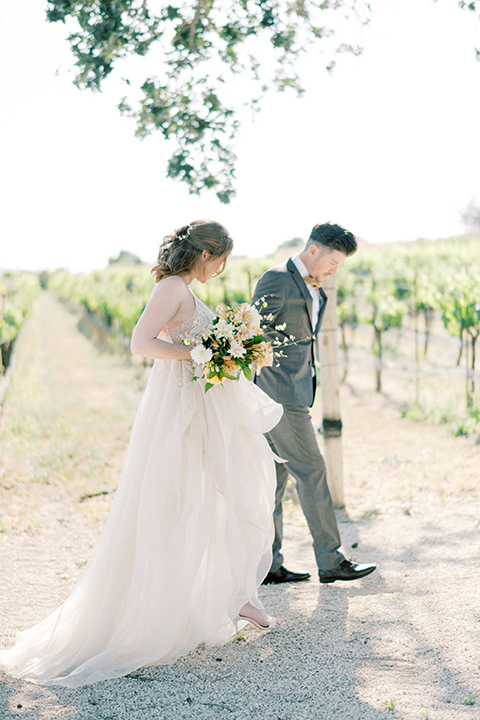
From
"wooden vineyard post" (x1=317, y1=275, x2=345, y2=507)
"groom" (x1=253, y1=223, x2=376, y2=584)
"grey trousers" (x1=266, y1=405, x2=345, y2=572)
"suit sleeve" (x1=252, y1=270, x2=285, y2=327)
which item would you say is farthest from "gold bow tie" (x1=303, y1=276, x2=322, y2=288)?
"wooden vineyard post" (x1=317, y1=275, x2=345, y2=507)

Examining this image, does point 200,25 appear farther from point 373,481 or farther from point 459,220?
point 459,220

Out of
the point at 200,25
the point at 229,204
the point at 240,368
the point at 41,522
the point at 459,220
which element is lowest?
the point at 41,522

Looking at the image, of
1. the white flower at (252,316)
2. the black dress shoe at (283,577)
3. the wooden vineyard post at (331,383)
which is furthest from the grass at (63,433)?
the white flower at (252,316)

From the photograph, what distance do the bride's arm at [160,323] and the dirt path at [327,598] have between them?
3.99ft

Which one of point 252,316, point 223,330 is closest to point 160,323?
point 223,330

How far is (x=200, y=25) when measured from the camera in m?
4.97

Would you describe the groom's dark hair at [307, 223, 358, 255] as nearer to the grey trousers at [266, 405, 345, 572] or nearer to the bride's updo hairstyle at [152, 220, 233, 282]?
the bride's updo hairstyle at [152, 220, 233, 282]

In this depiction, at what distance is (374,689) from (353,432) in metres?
5.84

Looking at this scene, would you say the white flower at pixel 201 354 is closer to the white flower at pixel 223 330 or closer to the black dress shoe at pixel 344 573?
the white flower at pixel 223 330

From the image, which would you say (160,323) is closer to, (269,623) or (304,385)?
(304,385)

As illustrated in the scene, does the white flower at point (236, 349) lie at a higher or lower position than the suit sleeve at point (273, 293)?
lower

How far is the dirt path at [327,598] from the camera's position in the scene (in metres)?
2.27

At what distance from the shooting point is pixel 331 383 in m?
4.69

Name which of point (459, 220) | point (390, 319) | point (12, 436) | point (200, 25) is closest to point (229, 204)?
point (200, 25)
